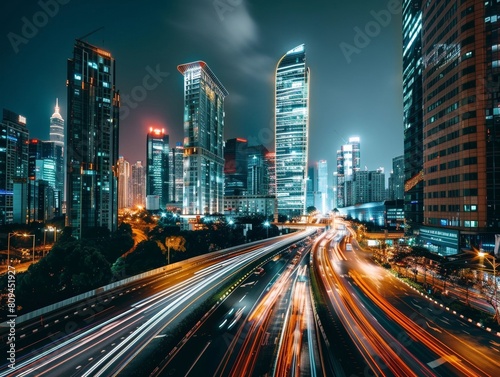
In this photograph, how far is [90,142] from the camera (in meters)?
91.5

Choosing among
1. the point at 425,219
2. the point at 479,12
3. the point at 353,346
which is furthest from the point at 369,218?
the point at 353,346

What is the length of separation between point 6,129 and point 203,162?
318 ft

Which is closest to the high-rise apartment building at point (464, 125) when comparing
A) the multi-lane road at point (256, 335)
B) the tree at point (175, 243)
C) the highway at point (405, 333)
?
the highway at point (405, 333)

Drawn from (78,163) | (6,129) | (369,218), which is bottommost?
(369,218)

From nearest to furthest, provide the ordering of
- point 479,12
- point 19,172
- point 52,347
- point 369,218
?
point 52,347, point 479,12, point 19,172, point 369,218

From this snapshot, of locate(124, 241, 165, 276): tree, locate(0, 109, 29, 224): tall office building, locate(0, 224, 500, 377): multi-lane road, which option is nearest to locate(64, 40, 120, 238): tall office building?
locate(0, 109, 29, 224): tall office building

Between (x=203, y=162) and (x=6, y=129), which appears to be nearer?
(x=6, y=129)

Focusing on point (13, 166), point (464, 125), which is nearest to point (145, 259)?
point (464, 125)

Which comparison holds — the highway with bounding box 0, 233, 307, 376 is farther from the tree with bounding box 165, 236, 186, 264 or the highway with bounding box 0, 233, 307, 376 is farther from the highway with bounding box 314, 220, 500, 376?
the highway with bounding box 314, 220, 500, 376

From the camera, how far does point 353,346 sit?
19094mm

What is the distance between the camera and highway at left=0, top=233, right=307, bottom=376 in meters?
16.5

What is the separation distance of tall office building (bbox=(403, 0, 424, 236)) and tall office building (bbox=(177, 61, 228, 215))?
91.0 m

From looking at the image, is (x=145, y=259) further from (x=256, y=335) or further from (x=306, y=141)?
(x=306, y=141)

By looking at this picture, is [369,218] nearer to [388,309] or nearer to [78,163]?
[388,309]
